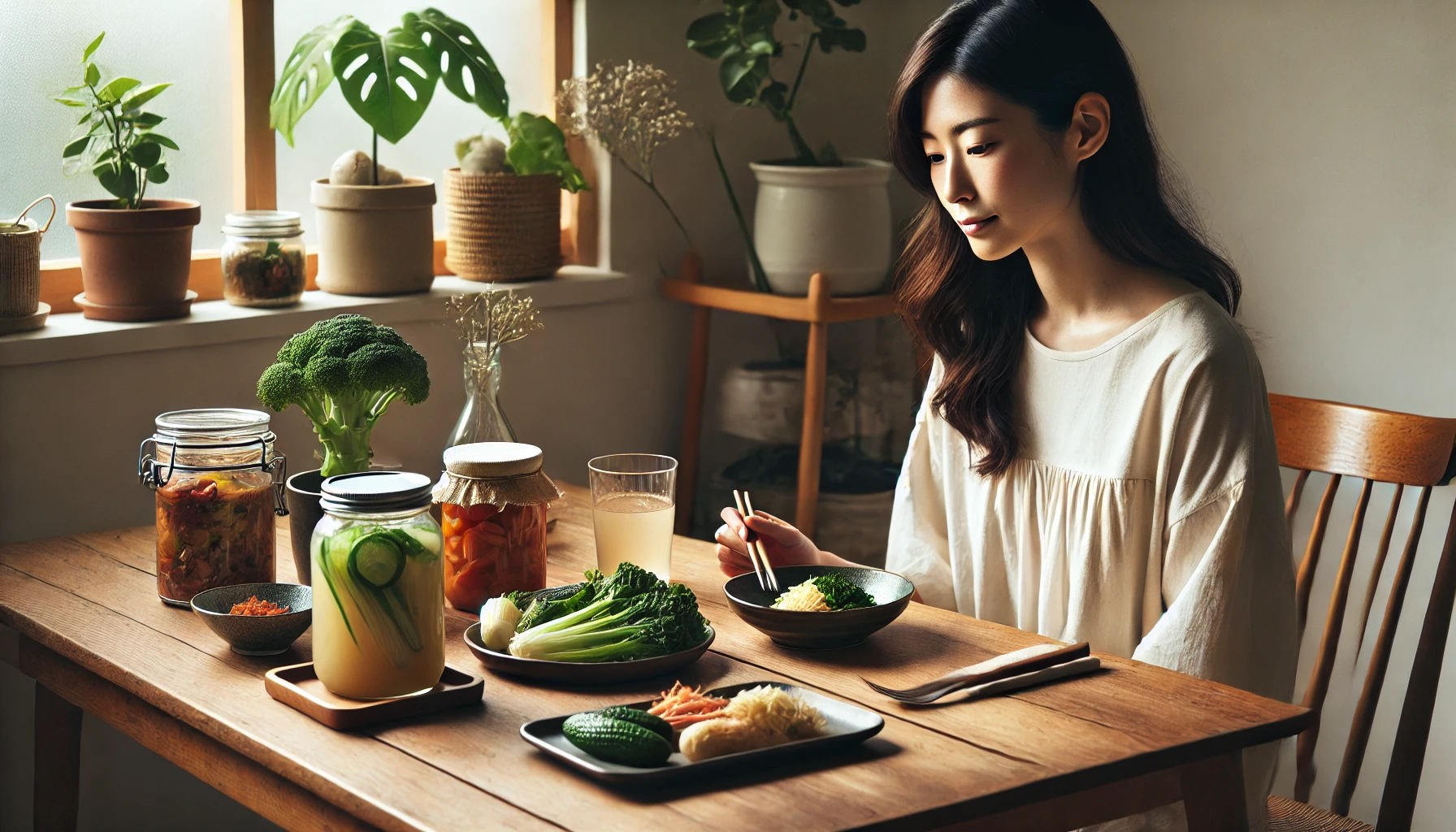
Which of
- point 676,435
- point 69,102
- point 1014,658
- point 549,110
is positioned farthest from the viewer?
point 676,435

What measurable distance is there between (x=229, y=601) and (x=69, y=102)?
0.89m

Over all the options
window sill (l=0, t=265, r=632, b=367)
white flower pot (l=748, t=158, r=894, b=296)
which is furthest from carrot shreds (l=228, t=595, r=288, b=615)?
white flower pot (l=748, t=158, r=894, b=296)

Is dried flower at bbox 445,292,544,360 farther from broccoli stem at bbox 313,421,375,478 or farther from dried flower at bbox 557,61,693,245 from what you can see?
dried flower at bbox 557,61,693,245

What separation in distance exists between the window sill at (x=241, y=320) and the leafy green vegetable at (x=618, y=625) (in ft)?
3.05

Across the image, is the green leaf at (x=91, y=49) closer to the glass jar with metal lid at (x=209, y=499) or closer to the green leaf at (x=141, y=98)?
the green leaf at (x=141, y=98)

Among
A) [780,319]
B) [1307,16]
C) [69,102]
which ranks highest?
[1307,16]

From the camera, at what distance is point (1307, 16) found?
2.27m

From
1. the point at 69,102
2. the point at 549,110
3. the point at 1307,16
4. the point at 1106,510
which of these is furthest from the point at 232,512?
the point at 1307,16

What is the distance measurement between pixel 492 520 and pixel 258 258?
0.86 meters

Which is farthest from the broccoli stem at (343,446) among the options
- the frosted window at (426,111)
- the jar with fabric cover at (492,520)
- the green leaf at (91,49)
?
the frosted window at (426,111)

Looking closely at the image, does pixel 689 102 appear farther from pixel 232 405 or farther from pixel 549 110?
pixel 232 405

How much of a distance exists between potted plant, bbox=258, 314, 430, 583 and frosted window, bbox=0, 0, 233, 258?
30.1 inches

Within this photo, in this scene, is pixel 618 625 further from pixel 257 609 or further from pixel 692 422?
pixel 692 422

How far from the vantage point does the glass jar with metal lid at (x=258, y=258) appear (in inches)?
81.8
